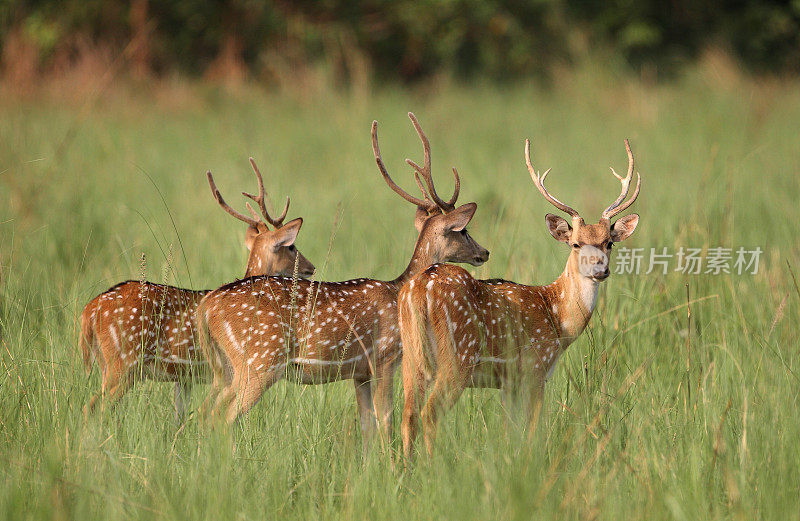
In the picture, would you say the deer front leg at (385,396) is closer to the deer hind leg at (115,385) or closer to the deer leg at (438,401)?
the deer leg at (438,401)

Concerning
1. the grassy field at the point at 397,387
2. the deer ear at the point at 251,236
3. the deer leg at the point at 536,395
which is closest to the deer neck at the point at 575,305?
the grassy field at the point at 397,387

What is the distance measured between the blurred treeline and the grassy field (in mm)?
4985

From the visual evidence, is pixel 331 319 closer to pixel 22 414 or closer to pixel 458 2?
pixel 22 414

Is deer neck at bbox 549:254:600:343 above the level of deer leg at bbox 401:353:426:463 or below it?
above

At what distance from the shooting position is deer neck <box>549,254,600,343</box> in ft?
13.4

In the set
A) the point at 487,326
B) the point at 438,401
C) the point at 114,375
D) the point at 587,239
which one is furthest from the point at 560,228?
the point at 114,375

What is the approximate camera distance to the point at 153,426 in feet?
11.8

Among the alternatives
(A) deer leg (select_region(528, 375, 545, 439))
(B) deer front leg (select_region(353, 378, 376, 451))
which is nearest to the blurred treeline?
(B) deer front leg (select_region(353, 378, 376, 451))

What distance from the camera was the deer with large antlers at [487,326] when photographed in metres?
3.77

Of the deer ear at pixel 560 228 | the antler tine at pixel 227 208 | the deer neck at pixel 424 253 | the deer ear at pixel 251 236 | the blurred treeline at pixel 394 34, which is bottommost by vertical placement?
the deer neck at pixel 424 253

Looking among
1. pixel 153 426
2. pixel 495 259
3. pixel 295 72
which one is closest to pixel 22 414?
pixel 153 426

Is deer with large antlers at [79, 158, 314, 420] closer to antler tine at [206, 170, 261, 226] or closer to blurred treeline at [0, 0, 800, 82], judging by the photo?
antler tine at [206, 170, 261, 226]

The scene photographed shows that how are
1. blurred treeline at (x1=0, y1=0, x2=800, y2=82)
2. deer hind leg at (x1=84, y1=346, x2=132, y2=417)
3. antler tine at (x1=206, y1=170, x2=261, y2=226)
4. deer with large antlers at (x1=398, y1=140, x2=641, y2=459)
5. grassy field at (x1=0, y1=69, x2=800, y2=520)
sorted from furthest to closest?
blurred treeline at (x1=0, y1=0, x2=800, y2=82) < antler tine at (x1=206, y1=170, x2=261, y2=226) < deer hind leg at (x1=84, y1=346, x2=132, y2=417) < deer with large antlers at (x1=398, y1=140, x2=641, y2=459) < grassy field at (x1=0, y1=69, x2=800, y2=520)

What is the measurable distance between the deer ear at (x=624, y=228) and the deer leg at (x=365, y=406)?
1151mm
